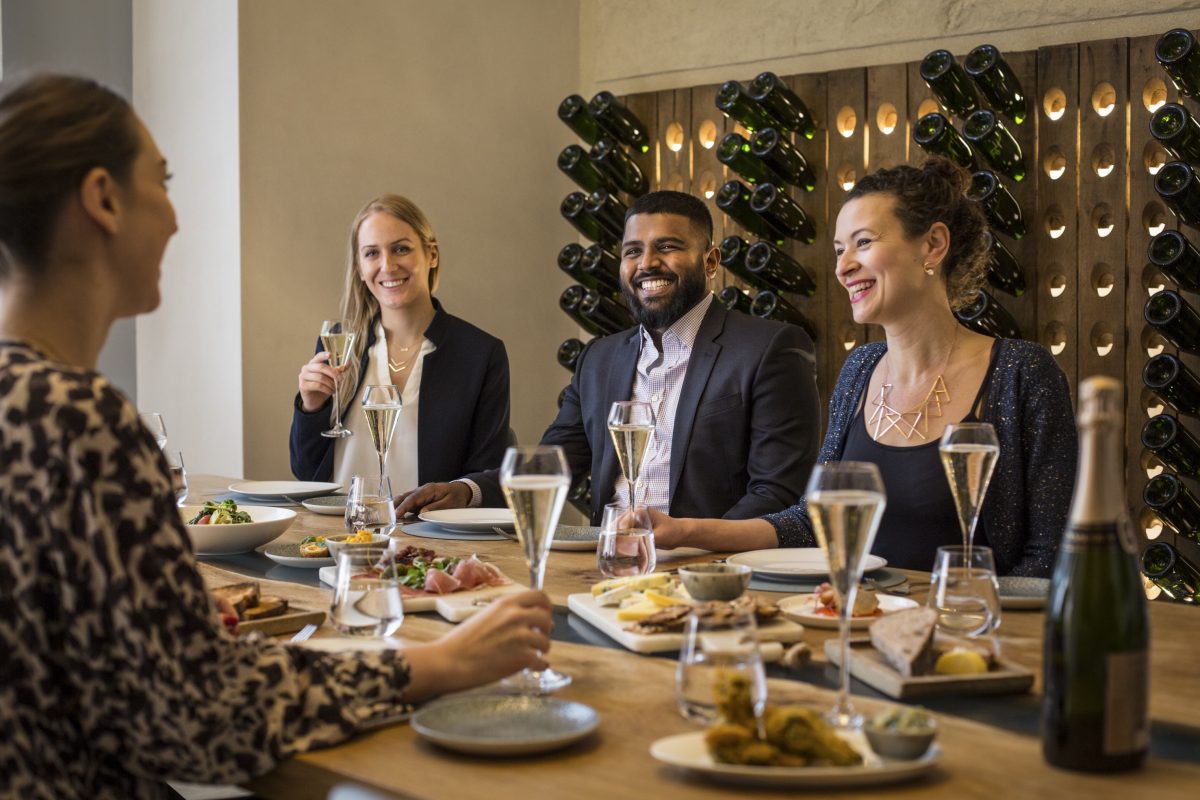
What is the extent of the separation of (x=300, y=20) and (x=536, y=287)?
4.78 ft

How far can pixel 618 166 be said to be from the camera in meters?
4.48

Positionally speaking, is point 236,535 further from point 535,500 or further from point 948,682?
point 948,682

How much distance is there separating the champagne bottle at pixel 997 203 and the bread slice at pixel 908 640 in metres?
2.23

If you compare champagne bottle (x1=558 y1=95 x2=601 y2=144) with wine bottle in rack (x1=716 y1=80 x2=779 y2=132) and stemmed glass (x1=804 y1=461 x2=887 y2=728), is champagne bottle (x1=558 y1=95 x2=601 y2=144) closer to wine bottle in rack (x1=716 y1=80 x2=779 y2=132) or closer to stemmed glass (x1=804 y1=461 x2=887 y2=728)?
wine bottle in rack (x1=716 y1=80 x2=779 y2=132)

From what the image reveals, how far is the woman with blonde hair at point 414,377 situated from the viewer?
372cm

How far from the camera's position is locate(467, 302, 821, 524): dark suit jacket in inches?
124

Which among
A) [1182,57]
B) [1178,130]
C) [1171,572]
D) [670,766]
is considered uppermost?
[1182,57]

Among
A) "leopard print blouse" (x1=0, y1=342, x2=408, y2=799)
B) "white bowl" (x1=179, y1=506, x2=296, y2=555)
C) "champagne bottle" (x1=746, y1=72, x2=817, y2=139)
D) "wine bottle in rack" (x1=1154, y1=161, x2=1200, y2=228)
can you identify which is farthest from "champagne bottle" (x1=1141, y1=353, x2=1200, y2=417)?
"leopard print blouse" (x1=0, y1=342, x2=408, y2=799)

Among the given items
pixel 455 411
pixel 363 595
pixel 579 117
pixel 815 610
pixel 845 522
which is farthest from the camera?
pixel 579 117

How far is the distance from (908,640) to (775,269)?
2761mm

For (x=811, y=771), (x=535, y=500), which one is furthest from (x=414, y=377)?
(x=811, y=771)

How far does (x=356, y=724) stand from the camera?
126 centimetres

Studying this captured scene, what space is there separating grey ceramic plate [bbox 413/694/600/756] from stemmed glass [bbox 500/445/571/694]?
0.10m

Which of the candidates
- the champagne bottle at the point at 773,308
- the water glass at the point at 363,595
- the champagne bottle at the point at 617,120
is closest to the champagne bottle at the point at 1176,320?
the champagne bottle at the point at 773,308
